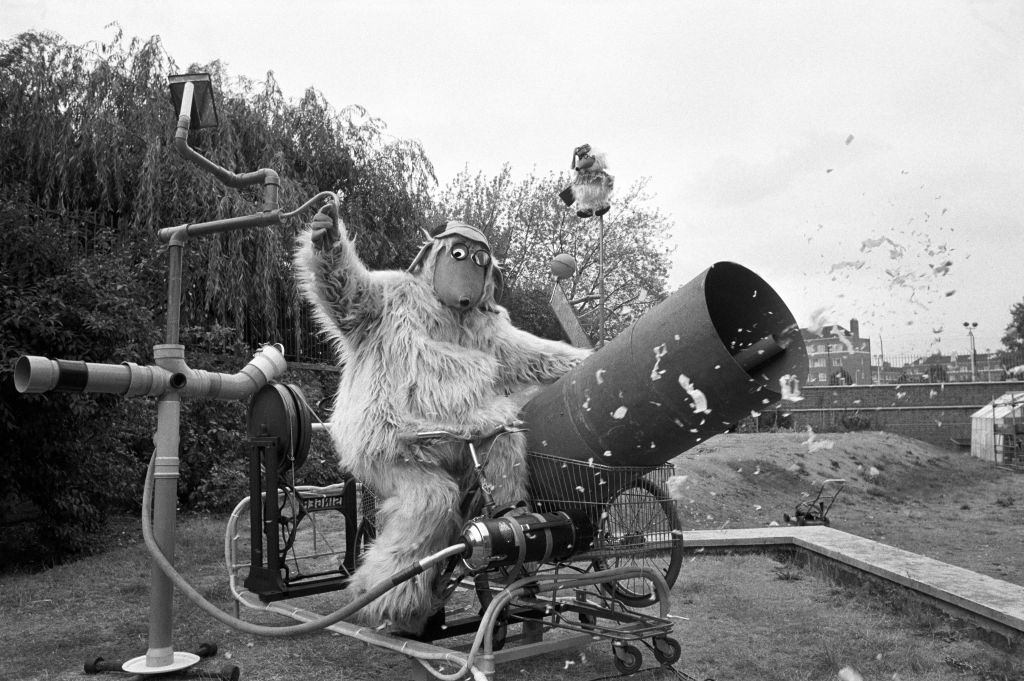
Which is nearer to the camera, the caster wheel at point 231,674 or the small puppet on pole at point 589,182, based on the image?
the caster wheel at point 231,674

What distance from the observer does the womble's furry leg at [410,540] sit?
356cm

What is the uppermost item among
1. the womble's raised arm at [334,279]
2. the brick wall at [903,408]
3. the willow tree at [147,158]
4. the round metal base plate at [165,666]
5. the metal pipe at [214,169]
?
the willow tree at [147,158]

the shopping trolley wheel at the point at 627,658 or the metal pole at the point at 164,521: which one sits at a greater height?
the metal pole at the point at 164,521

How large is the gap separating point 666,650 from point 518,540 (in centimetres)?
115

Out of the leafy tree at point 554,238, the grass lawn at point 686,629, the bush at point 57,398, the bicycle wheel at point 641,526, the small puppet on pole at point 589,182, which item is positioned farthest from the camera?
the leafy tree at point 554,238

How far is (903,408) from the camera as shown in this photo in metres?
27.8

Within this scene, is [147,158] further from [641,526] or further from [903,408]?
[903,408]

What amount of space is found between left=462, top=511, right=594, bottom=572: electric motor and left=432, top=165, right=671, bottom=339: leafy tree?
15.1 metres

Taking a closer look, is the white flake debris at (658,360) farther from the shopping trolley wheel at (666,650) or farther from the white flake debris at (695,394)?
the shopping trolley wheel at (666,650)

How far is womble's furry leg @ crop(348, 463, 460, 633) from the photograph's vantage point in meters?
3.56

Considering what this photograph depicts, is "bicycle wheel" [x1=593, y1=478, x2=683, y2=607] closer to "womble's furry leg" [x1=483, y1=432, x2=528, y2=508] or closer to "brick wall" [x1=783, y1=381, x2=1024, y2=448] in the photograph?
"womble's furry leg" [x1=483, y1=432, x2=528, y2=508]

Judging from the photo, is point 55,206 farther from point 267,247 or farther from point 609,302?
point 609,302

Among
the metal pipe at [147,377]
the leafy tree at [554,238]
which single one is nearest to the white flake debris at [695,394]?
the metal pipe at [147,377]

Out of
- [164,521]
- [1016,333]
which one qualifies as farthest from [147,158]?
[1016,333]
